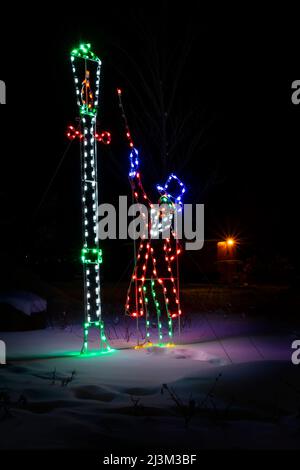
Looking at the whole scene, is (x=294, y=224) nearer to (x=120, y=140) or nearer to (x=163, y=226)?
(x=120, y=140)

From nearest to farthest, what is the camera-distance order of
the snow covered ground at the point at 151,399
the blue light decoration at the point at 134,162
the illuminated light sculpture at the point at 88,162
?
1. the snow covered ground at the point at 151,399
2. the illuminated light sculpture at the point at 88,162
3. the blue light decoration at the point at 134,162

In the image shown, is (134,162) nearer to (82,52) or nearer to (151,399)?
(82,52)

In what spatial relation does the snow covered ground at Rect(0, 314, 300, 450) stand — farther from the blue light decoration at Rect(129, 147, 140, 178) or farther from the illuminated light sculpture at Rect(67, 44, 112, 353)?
the blue light decoration at Rect(129, 147, 140, 178)

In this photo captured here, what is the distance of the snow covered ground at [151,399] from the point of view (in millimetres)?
4090

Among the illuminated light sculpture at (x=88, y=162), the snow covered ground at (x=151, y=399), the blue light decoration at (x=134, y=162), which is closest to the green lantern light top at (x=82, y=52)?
the illuminated light sculpture at (x=88, y=162)

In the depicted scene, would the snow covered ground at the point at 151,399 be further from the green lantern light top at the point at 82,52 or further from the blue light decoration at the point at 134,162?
the green lantern light top at the point at 82,52

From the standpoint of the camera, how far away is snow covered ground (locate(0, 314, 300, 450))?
4090mm

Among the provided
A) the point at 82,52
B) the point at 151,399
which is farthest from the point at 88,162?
the point at 151,399

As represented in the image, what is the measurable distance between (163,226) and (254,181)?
66.3ft

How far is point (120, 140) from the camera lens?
21516 mm

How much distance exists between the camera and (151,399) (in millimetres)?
5180

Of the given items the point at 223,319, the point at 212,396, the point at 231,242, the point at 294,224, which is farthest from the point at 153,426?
the point at 231,242

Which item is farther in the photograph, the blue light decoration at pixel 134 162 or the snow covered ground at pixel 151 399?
the blue light decoration at pixel 134 162

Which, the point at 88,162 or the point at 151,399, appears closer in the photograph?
the point at 151,399
